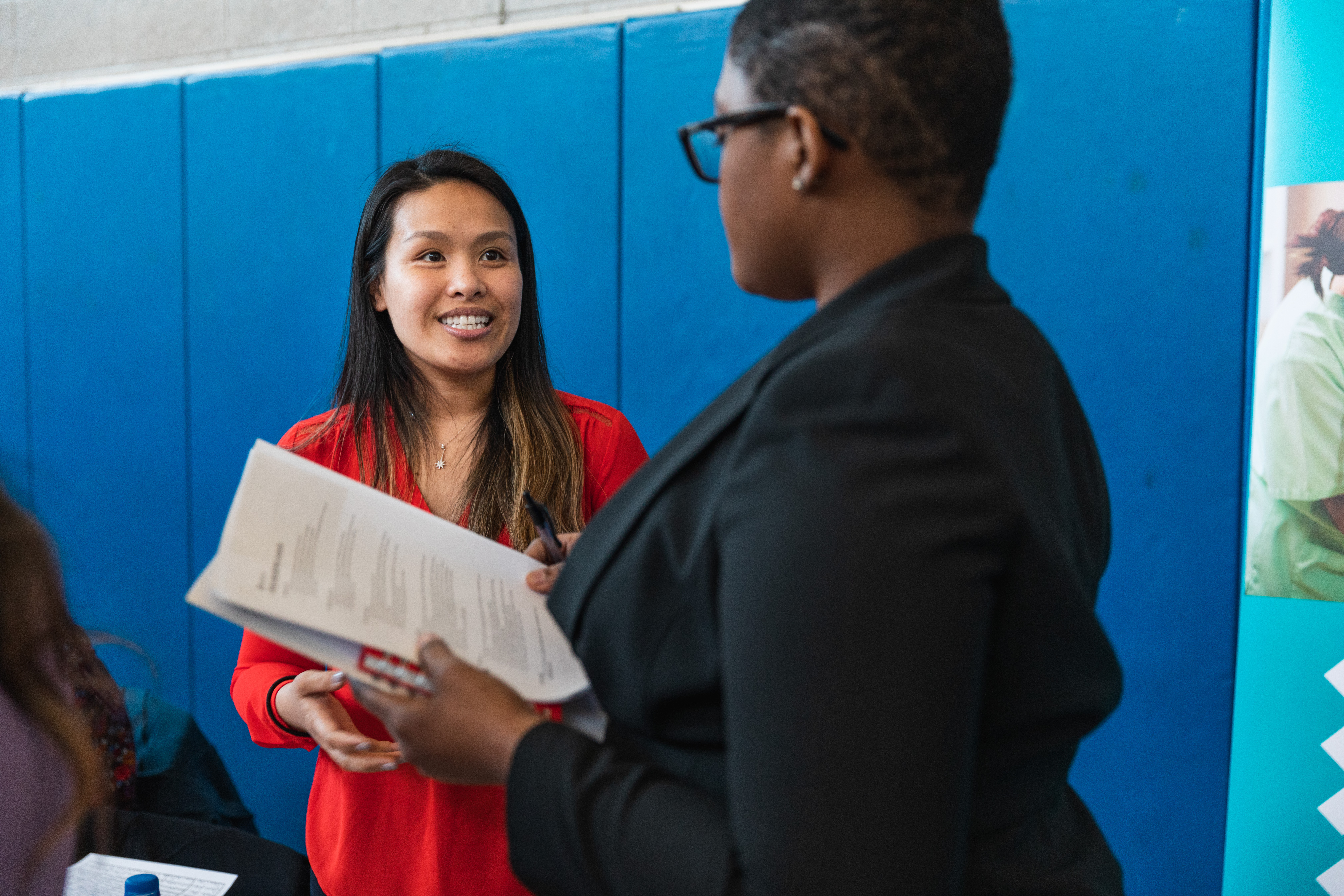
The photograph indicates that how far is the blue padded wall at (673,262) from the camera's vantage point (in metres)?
2.18

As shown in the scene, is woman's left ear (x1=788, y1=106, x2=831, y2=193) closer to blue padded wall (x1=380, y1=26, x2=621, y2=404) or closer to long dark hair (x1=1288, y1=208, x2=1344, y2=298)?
long dark hair (x1=1288, y1=208, x2=1344, y2=298)

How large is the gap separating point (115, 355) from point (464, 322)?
192 cm

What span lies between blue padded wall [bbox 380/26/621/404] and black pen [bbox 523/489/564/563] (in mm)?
1242

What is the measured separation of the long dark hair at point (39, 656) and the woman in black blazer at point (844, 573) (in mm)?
209

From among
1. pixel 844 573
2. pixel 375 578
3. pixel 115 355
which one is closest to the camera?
pixel 844 573

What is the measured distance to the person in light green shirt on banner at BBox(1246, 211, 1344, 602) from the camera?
177 centimetres

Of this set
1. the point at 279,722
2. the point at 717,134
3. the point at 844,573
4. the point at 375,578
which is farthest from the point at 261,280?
the point at 844,573

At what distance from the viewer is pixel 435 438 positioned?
1.51m

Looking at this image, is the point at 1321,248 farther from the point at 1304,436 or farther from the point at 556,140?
the point at 556,140

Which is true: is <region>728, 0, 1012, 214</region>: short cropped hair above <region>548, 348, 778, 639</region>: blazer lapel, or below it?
above

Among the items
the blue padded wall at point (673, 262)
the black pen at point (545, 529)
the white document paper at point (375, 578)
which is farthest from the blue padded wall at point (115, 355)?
the white document paper at point (375, 578)

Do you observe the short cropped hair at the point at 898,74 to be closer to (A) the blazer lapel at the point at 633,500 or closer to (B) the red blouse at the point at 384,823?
(A) the blazer lapel at the point at 633,500

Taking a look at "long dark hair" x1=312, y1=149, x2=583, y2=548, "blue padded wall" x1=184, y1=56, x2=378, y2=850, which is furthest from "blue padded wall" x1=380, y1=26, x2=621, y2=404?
"long dark hair" x1=312, y1=149, x2=583, y2=548

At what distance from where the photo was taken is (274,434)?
2.68m
